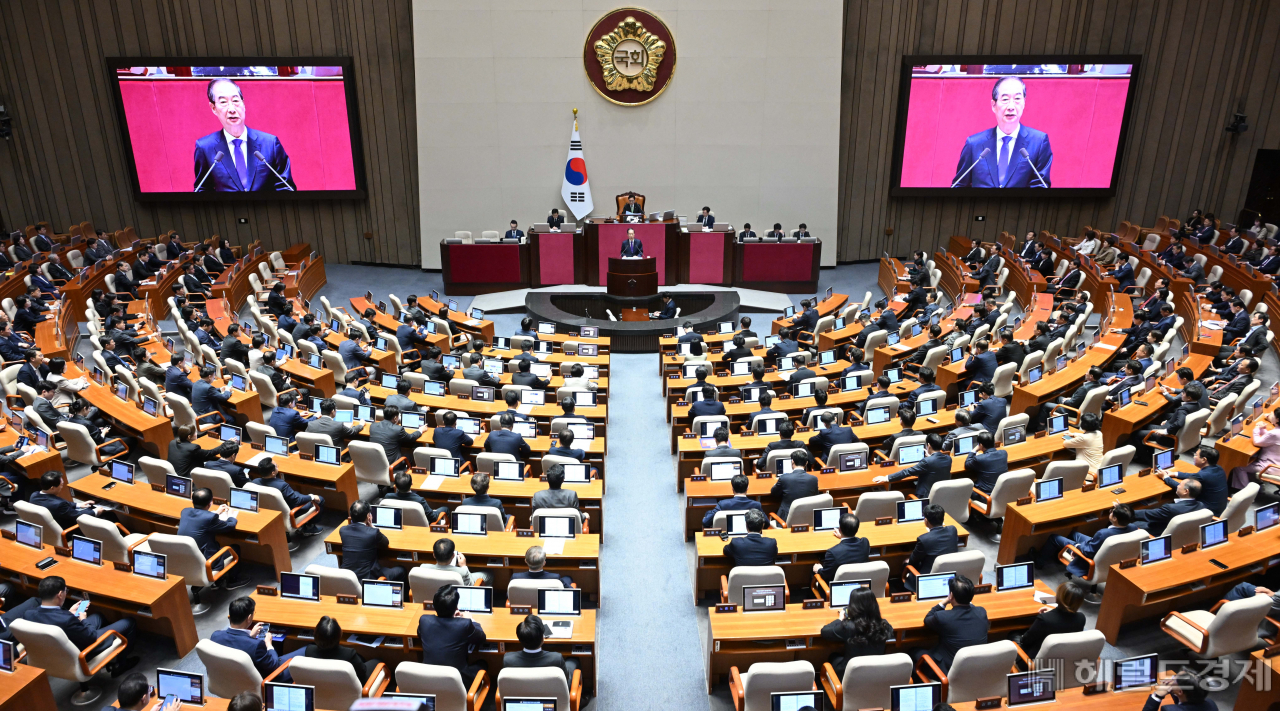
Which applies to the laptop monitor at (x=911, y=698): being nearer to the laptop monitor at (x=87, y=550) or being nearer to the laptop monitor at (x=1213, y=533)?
the laptop monitor at (x=1213, y=533)

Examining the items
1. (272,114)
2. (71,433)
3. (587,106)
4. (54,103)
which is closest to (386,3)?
(272,114)

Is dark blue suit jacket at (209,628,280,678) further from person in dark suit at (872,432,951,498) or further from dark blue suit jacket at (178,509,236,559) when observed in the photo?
person in dark suit at (872,432,951,498)

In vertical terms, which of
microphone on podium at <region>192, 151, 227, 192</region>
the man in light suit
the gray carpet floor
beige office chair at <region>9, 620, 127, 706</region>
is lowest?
the gray carpet floor

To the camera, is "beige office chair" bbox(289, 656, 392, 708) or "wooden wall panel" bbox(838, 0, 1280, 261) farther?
"wooden wall panel" bbox(838, 0, 1280, 261)

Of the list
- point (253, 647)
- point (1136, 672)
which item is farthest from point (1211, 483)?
point (253, 647)

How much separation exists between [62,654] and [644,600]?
441 centimetres

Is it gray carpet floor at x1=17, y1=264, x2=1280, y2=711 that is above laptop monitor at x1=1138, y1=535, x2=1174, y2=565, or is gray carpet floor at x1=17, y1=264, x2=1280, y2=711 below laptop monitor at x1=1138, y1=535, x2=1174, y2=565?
below

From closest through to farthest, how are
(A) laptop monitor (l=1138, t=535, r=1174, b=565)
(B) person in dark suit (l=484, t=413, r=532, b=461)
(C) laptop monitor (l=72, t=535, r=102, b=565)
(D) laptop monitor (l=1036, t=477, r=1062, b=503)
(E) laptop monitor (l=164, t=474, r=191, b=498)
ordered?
(A) laptop monitor (l=1138, t=535, r=1174, b=565) → (C) laptop monitor (l=72, t=535, r=102, b=565) → (D) laptop monitor (l=1036, t=477, r=1062, b=503) → (E) laptop monitor (l=164, t=474, r=191, b=498) → (B) person in dark suit (l=484, t=413, r=532, b=461)

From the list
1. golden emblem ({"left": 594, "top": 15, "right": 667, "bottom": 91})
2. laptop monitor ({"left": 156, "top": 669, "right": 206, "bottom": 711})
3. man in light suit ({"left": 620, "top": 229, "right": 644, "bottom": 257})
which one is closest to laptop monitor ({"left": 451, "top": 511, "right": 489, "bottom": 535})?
laptop monitor ({"left": 156, "top": 669, "right": 206, "bottom": 711})

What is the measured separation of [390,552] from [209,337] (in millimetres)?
7681

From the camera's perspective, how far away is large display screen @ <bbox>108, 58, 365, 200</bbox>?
58.8 feet

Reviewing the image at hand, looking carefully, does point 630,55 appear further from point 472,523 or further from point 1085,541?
point 1085,541

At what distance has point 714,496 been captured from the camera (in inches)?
308

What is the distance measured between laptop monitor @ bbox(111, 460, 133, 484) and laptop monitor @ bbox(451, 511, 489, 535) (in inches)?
141
